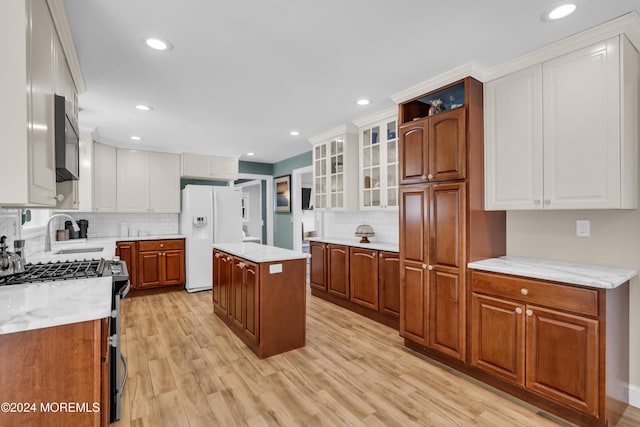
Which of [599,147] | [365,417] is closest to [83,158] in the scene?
[365,417]

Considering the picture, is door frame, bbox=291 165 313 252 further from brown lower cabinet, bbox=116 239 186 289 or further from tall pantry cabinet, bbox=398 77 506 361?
tall pantry cabinet, bbox=398 77 506 361

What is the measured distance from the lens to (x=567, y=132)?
2115 mm

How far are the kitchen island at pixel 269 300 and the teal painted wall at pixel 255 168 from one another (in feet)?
12.4

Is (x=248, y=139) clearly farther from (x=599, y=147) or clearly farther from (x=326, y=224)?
(x=599, y=147)

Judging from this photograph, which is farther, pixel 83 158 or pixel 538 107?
pixel 83 158

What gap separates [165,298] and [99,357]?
12.5 ft

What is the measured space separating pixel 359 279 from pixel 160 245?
325cm

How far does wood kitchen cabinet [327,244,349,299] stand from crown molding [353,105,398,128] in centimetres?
156

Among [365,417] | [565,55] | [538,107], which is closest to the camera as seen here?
[365,417]

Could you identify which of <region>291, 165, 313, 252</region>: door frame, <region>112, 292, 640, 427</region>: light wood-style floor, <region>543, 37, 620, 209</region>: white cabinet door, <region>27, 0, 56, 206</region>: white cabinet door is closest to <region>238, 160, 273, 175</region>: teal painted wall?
<region>291, 165, 313, 252</region>: door frame

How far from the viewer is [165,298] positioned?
473 centimetres

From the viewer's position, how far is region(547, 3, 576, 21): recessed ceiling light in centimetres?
173

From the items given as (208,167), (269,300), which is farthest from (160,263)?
(269,300)

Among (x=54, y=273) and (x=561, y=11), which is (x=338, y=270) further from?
(x=561, y=11)
